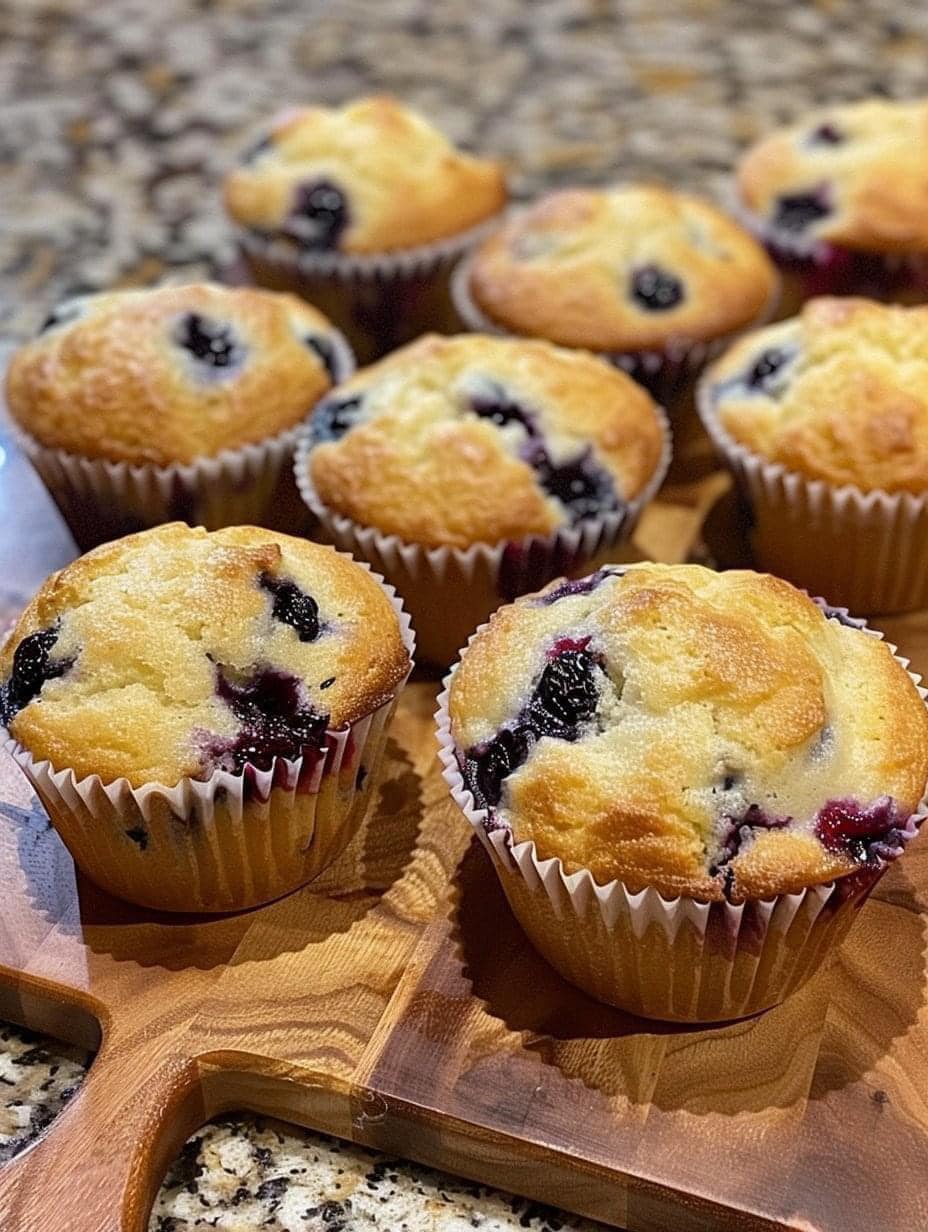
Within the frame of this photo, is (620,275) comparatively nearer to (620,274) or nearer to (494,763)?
(620,274)

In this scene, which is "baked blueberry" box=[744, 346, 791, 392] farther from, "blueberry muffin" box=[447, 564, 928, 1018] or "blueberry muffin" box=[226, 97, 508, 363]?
"blueberry muffin" box=[226, 97, 508, 363]

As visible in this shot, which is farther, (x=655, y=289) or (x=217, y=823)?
(x=655, y=289)

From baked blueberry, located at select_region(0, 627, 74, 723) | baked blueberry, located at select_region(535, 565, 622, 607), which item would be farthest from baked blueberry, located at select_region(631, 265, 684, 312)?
baked blueberry, located at select_region(0, 627, 74, 723)

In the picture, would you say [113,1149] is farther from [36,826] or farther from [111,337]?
[111,337]

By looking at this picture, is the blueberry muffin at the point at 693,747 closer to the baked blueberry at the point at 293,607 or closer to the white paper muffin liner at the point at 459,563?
the baked blueberry at the point at 293,607

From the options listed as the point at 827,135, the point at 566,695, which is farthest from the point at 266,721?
the point at 827,135

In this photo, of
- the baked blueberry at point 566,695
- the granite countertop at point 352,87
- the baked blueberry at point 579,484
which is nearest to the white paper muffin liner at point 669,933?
the baked blueberry at point 566,695
